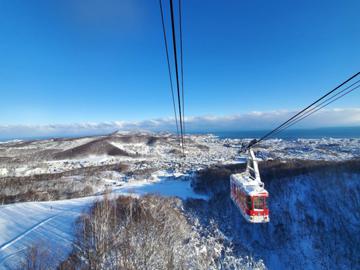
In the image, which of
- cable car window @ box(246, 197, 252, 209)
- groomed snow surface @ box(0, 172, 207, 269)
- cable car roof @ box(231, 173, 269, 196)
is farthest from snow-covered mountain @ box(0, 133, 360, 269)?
cable car window @ box(246, 197, 252, 209)

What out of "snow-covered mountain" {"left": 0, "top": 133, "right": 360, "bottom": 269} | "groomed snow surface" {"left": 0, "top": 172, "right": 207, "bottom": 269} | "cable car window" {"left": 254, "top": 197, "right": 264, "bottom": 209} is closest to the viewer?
"cable car window" {"left": 254, "top": 197, "right": 264, "bottom": 209}

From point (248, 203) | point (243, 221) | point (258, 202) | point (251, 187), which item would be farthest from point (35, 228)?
point (243, 221)

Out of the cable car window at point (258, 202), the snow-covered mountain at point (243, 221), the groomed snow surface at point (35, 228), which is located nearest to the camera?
the cable car window at point (258, 202)

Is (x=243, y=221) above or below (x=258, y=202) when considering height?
below

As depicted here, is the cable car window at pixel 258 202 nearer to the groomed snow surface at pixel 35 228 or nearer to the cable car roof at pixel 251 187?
the cable car roof at pixel 251 187

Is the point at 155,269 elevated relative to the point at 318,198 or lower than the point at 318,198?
elevated

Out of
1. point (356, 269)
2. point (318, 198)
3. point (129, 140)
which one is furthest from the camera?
point (129, 140)

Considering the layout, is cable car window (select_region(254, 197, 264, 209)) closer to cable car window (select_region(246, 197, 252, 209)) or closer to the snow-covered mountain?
cable car window (select_region(246, 197, 252, 209))

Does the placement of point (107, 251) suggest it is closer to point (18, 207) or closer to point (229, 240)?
point (229, 240)

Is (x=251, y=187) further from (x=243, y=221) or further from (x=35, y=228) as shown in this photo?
(x=243, y=221)

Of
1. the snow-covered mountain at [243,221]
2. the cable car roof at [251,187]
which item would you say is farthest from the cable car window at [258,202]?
the snow-covered mountain at [243,221]

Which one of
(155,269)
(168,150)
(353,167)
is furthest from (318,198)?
(168,150)
